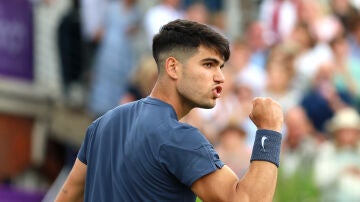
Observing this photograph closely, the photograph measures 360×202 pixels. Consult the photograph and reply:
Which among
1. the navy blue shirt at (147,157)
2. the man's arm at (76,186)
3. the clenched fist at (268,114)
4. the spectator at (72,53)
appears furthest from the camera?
the spectator at (72,53)

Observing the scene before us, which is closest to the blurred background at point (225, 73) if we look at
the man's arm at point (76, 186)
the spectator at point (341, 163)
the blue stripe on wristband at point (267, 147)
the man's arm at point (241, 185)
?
the spectator at point (341, 163)

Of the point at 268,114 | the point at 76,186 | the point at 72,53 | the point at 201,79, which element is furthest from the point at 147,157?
the point at 72,53

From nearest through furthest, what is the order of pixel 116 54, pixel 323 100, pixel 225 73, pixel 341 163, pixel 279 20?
1. pixel 341 163
2. pixel 323 100
3. pixel 225 73
4. pixel 279 20
5. pixel 116 54

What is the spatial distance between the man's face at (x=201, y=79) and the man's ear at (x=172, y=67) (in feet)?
0.08

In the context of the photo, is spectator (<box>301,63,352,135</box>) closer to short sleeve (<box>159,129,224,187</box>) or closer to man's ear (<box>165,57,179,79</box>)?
man's ear (<box>165,57,179,79</box>)

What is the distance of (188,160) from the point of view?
5246 millimetres

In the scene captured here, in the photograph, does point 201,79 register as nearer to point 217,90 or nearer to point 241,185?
point 217,90

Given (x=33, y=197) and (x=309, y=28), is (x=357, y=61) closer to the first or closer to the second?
(x=309, y=28)

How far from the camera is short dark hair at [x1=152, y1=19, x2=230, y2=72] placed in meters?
5.51

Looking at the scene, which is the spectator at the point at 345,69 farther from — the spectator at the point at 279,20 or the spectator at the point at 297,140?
the spectator at the point at 279,20

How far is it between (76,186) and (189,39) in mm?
1013

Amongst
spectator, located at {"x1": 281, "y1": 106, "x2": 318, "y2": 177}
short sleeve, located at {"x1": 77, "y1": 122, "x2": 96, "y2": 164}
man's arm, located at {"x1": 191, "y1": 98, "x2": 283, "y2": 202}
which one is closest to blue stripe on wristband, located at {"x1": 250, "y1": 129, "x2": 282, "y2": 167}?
man's arm, located at {"x1": 191, "y1": 98, "x2": 283, "y2": 202}

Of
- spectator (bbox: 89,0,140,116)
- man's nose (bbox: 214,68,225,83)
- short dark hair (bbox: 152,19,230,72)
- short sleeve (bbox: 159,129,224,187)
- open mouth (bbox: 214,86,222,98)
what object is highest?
spectator (bbox: 89,0,140,116)

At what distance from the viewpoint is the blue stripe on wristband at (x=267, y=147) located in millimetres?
5289
